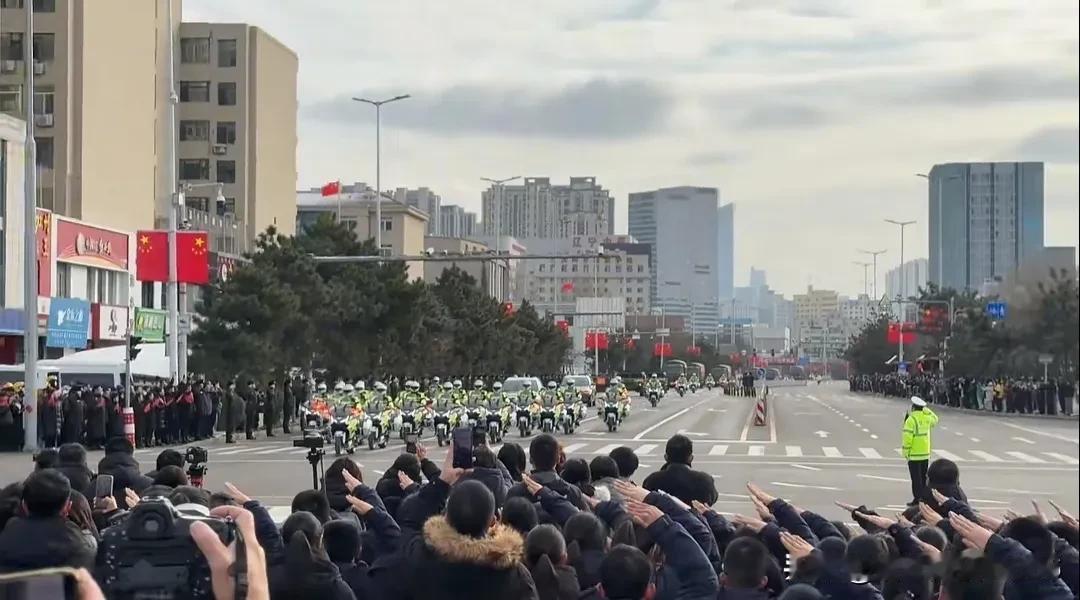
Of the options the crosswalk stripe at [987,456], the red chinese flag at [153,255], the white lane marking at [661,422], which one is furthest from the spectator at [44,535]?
the red chinese flag at [153,255]

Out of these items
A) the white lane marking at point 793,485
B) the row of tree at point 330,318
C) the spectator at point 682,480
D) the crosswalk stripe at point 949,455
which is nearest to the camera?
the spectator at point 682,480

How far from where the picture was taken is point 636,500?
726 centimetres

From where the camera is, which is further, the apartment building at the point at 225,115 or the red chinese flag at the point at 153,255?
the apartment building at the point at 225,115

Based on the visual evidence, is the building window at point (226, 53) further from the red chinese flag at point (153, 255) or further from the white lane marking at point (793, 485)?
Answer: the white lane marking at point (793, 485)

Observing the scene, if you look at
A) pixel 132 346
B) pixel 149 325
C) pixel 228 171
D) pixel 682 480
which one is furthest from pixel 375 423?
pixel 228 171

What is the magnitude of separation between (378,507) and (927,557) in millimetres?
3213

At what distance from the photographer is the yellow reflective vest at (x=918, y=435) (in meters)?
23.4

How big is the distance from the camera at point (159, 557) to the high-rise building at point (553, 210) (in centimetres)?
12535

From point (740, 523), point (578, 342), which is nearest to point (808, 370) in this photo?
point (578, 342)

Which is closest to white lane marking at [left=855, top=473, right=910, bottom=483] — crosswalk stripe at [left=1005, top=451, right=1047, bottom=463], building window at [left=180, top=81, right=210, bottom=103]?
crosswalk stripe at [left=1005, top=451, right=1047, bottom=463]

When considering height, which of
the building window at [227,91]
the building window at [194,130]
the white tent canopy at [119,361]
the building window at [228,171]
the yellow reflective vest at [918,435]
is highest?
the building window at [227,91]

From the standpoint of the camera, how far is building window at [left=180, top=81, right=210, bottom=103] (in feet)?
280

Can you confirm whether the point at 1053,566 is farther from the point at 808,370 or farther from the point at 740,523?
the point at 808,370

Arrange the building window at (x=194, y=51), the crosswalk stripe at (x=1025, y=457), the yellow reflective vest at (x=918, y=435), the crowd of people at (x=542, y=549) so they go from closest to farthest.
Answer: the crowd of people at (x=542, y=549), the yellow reflective vest at (x=918, y=435), the crosswalk stripe at (x=1025, y=457), the building window at (x=194, y=51)
